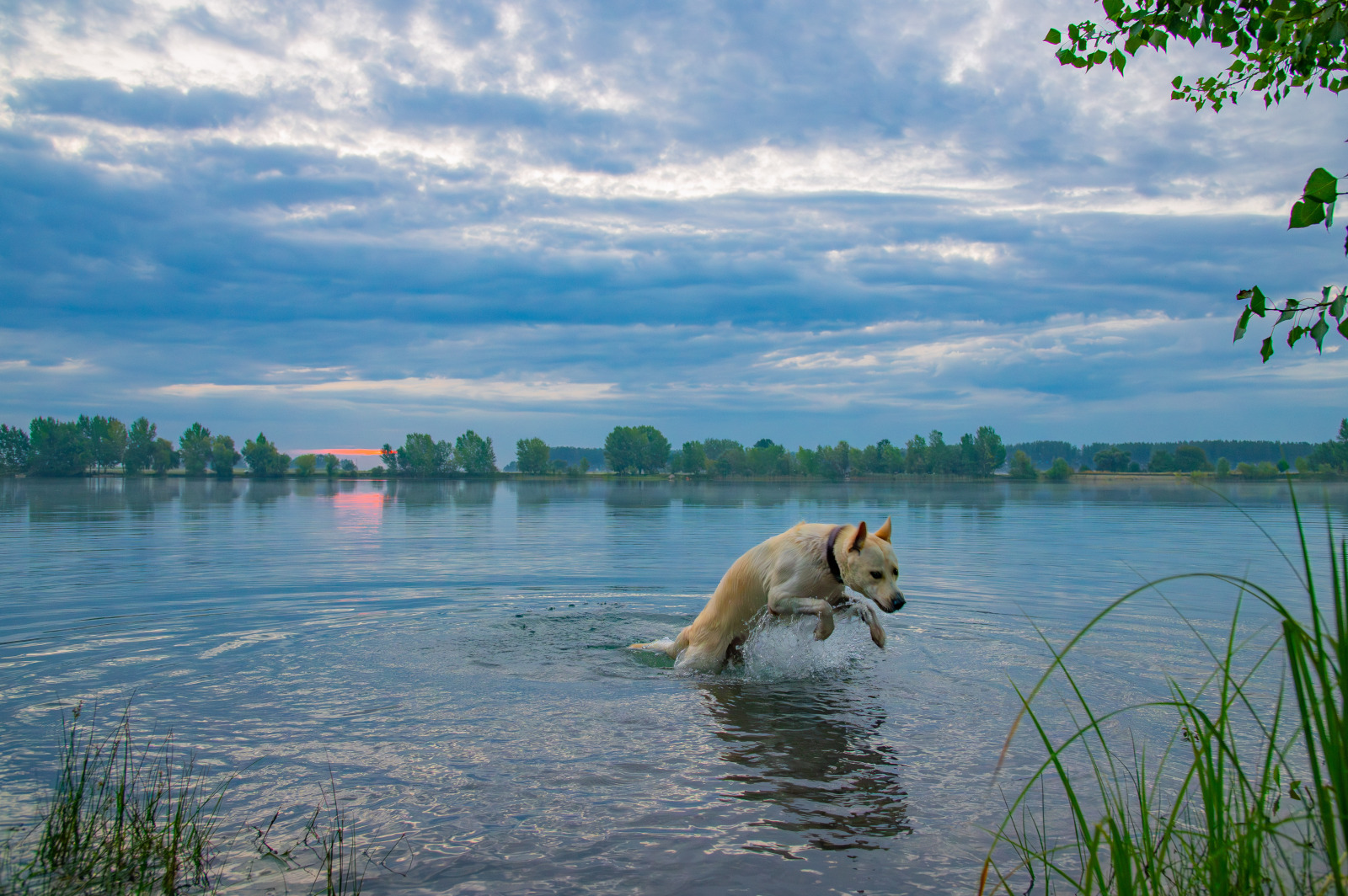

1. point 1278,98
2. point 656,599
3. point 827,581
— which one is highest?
point 1278,98

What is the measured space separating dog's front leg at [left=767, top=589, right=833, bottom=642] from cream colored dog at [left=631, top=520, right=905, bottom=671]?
0.03ft

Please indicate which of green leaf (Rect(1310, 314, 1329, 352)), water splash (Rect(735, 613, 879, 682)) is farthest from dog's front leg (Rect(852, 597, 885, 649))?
green leaf (Rect(1310, 314, 1329, 352))

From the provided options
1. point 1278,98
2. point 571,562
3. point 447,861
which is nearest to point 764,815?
point 447,861

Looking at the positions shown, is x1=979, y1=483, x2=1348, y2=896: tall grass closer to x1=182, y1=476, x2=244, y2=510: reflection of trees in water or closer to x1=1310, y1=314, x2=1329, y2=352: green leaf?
x1=1310, y1=314, x2=1329, y2=352: green leaf

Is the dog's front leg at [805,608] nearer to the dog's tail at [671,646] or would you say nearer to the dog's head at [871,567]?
the dog's head at [871,567]

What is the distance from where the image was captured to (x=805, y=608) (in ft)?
32.6

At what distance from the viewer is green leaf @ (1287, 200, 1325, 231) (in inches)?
175

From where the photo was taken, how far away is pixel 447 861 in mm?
5562

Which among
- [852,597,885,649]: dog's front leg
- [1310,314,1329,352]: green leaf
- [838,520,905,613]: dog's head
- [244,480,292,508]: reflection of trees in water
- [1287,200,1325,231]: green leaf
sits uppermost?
[1287,200,1325,231]: green leaf

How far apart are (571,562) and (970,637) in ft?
44.6

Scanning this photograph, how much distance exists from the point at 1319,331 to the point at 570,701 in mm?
8030

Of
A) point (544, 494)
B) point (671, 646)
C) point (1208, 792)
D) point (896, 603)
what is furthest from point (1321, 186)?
point (544, 494)

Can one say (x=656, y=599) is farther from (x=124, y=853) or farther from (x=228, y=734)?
(x=124, y=853)

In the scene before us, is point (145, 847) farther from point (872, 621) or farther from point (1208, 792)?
point (872, 621)
